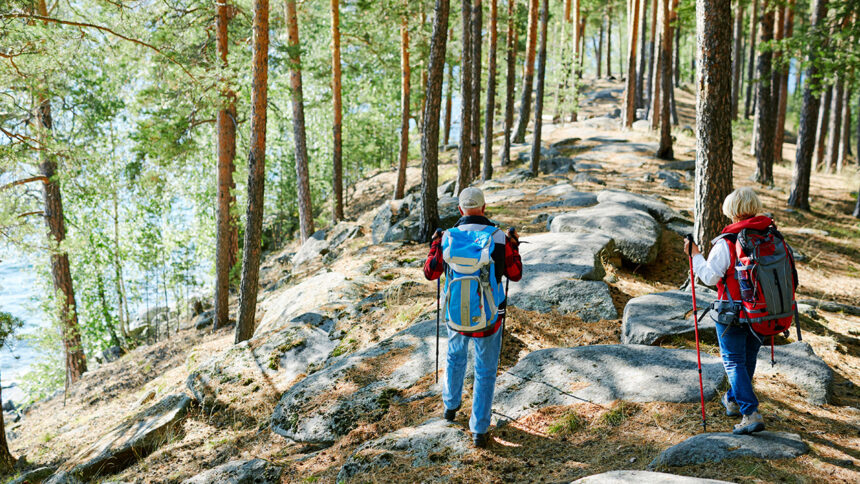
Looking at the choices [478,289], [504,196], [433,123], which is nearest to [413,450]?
[478,289]

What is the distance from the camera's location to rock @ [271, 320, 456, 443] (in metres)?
5.24

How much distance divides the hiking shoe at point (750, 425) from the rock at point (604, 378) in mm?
582

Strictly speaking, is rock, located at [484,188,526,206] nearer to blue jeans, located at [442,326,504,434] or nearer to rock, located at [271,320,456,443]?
rock, located at [271,320,456,443]

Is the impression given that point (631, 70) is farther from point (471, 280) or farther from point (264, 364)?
point (471, 280)

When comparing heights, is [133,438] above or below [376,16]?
below

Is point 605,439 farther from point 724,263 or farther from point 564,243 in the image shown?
point 564,243

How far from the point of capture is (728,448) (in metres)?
3.49

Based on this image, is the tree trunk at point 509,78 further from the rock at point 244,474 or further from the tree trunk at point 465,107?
the rock at point 244,474

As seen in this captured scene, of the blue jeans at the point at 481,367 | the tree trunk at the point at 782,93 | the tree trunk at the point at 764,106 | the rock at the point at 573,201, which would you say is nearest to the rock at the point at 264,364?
the blue jeans at the point at 481,367

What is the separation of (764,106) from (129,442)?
62.1ft

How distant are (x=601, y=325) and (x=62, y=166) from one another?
10999mm

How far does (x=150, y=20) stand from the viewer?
10.5 meters

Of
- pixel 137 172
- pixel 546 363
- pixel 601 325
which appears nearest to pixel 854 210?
pixel 601 325

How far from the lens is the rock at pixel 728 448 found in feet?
11.3
